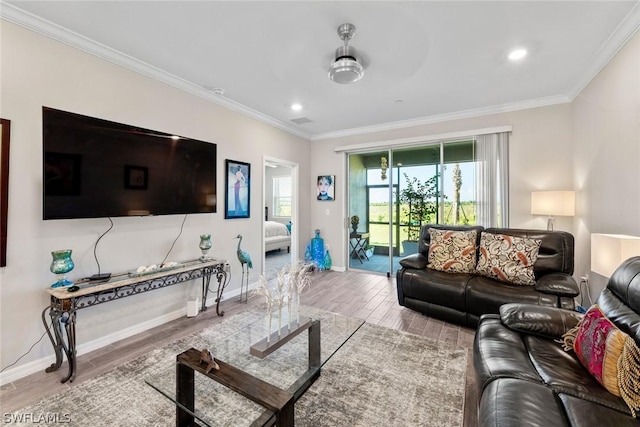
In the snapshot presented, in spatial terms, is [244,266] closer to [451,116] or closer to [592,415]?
[592,415]

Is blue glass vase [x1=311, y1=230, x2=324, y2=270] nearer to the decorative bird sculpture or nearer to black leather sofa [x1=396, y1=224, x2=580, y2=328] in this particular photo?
the decorative bird sculpture

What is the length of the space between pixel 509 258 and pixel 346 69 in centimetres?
249

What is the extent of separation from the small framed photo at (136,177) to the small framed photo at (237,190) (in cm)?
116

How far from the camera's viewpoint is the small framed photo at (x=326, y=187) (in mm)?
5402

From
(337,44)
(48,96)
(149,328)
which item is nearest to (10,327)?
(149,328)

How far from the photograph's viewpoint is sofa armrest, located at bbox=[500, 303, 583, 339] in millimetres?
1722

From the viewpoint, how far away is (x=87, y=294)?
7.01ft

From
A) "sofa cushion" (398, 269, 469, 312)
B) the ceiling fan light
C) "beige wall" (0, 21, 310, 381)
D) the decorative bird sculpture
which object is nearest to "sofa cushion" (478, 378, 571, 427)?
"sofa cushion" (398, 269, 469, 312)

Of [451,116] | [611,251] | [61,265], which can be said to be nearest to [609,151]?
[611,251]

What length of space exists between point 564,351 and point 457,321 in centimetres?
131

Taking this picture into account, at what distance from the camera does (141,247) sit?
280 cm

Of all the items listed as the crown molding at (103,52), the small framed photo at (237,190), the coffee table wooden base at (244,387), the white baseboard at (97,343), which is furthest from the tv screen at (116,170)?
the coffee table wooden base at (244,387)

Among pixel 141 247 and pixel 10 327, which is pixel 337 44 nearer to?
pixel 141 247

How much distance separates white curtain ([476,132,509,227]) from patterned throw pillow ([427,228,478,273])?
106 centimetres
